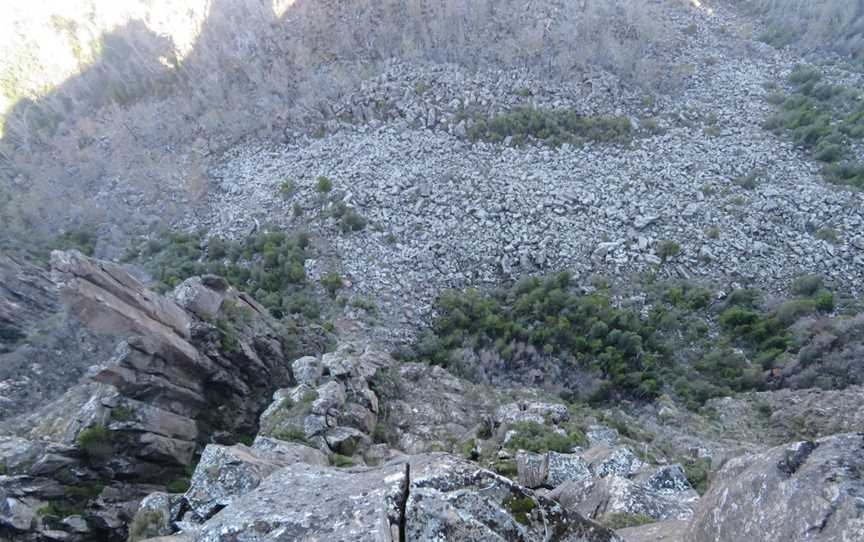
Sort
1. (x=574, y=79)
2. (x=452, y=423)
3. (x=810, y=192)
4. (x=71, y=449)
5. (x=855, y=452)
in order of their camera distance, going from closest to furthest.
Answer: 1. (x=855, y=452)
2. (x=71, y=449)
3. (x=452, y=423)
4. (x=810, y=192)
5. (x=574, y=79)

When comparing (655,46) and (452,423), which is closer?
(452,423)

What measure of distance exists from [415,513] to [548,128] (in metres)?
21.2

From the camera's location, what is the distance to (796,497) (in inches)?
138

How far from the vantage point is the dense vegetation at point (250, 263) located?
693 inches

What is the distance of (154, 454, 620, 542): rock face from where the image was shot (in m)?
4.14

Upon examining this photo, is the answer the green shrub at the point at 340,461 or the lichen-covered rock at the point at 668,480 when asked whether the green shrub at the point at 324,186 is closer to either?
the green shrub at the point at 340,461

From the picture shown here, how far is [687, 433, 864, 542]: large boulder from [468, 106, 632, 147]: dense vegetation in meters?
20.1

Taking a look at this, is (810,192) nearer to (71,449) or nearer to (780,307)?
(780,307)

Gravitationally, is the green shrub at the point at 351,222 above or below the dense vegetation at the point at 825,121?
above

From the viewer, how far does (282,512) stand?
458 cm

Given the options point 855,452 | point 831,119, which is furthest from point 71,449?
point 831,119

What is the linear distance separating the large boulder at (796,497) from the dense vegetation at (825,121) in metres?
20.5

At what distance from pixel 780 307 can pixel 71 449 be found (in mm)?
18360

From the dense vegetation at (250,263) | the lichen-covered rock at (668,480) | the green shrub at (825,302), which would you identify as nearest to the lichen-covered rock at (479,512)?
the lichen-covered rock at (668,480)
